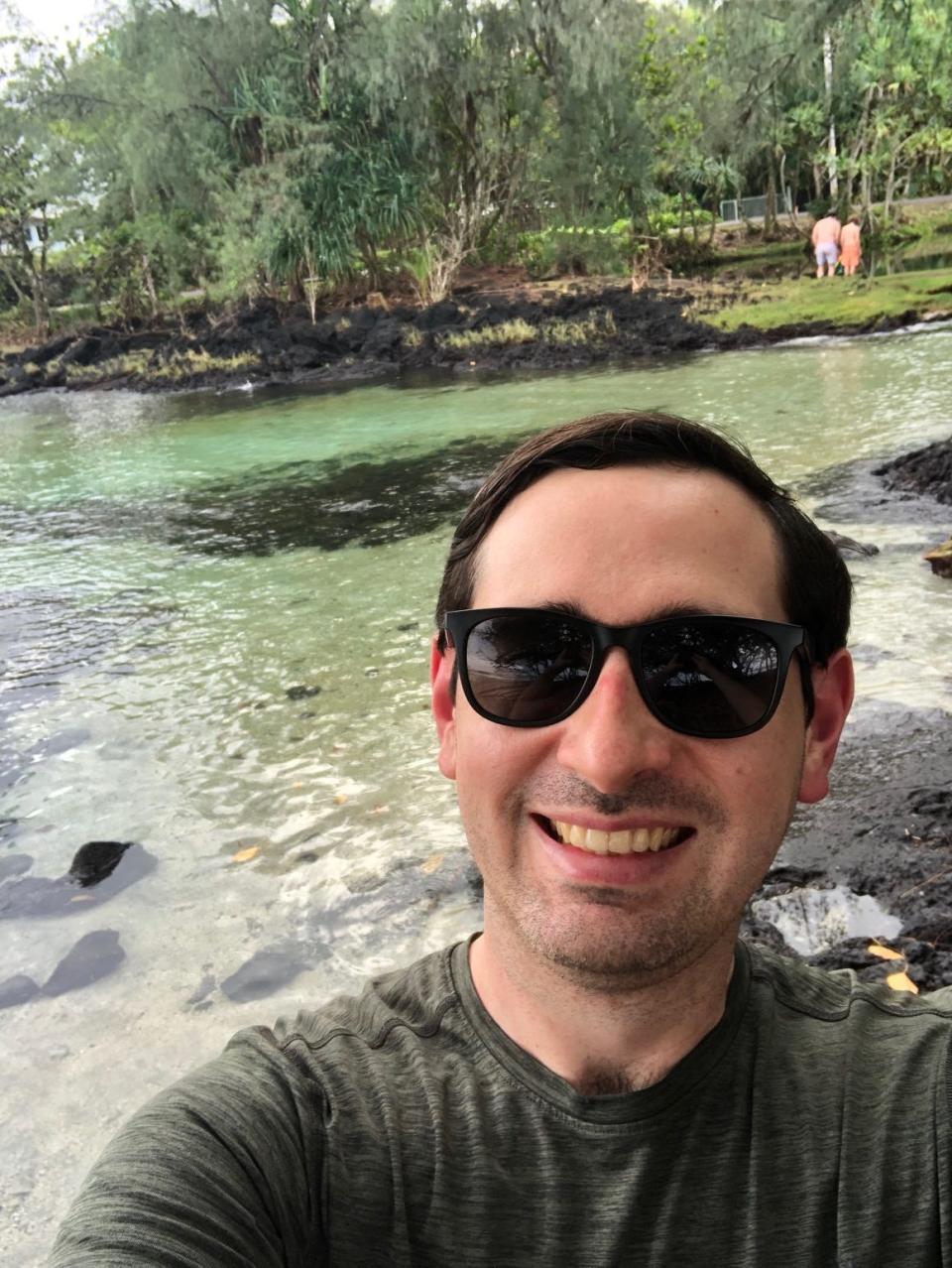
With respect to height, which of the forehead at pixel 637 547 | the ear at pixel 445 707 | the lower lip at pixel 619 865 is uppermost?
the forehead at pixel 637 547

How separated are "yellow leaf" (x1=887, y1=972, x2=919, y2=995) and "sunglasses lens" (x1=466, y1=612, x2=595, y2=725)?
219 cm

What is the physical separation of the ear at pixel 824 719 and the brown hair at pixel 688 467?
3 centimetres

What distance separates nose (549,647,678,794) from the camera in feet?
4.57

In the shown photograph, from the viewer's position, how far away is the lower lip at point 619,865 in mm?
1369

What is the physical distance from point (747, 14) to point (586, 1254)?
12681 millimetres

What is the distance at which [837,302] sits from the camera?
22688 millimetres

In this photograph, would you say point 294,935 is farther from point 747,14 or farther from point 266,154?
point 266,154

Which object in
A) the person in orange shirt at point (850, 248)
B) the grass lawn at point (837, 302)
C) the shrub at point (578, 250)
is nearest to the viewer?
the grass lawn at point (837, 302)

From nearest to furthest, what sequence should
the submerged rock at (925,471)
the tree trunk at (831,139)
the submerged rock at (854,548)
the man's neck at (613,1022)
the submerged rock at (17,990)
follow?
Result: the man's neck at (613,1022) < the submerged rock at (17,990) < the submerged rock at (854,548) < the submerged rock at (925,471) < the tree trunk at (831,139)

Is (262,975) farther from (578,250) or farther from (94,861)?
(578,250)

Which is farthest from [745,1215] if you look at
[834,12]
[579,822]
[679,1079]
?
[834,12]

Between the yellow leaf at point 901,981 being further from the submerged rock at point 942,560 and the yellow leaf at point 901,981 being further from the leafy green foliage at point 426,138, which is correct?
the leafy green foliage at point 426,138

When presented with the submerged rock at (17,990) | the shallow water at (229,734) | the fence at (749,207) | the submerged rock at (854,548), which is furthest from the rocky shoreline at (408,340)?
the submerged rock at (17,990)

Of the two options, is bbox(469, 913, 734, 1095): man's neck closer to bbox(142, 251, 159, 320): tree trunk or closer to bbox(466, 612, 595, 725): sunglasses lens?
bbox(466, 612, 595, 725): sunglasses lens
